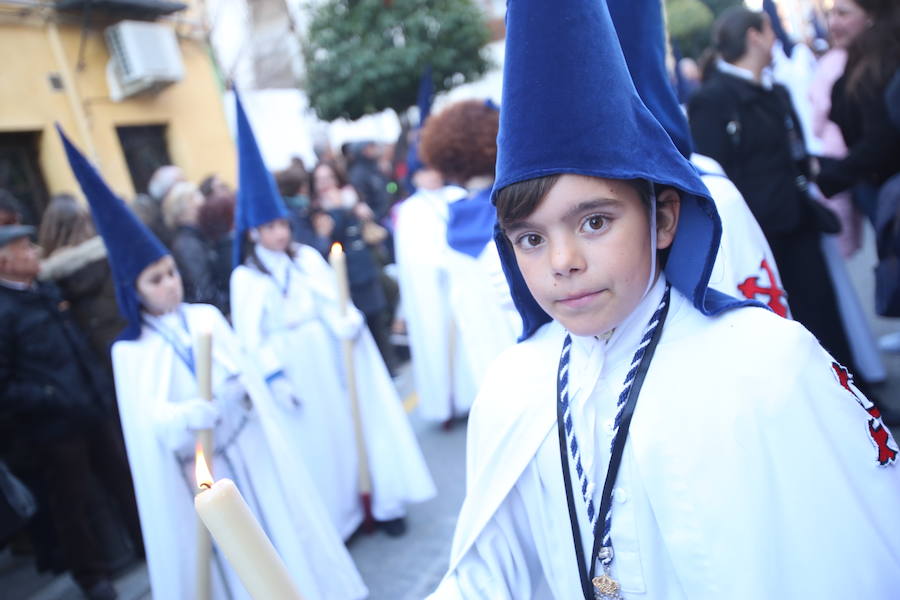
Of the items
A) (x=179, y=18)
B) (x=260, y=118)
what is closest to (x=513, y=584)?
(x=179, y=18)

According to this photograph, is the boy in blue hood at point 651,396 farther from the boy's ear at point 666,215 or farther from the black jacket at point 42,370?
the black jacket at point 42,370

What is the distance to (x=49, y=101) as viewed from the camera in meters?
8.47

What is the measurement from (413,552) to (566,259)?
108 inches

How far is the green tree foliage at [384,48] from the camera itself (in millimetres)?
11836

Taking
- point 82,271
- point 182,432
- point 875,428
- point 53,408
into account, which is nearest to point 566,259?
point 875,428

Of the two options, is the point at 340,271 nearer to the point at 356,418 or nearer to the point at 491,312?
the point at 356,418

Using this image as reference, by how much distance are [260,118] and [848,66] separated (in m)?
11.9

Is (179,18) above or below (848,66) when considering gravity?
above

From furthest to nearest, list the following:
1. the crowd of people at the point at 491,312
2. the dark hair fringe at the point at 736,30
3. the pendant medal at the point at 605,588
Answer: the dark hair fringe at the point at 736,30 → the pendant medal at the point at 605,588 → the crowd of people at the point at 491,312

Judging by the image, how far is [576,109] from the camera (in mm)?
1177

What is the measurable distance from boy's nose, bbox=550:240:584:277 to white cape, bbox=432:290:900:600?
0.25 meters

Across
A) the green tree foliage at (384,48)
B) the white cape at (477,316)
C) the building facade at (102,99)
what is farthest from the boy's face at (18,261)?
the green tree foliage at (384,48)

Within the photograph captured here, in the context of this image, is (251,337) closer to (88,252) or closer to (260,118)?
(88,252)

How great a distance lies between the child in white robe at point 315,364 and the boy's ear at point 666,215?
8.21ft
